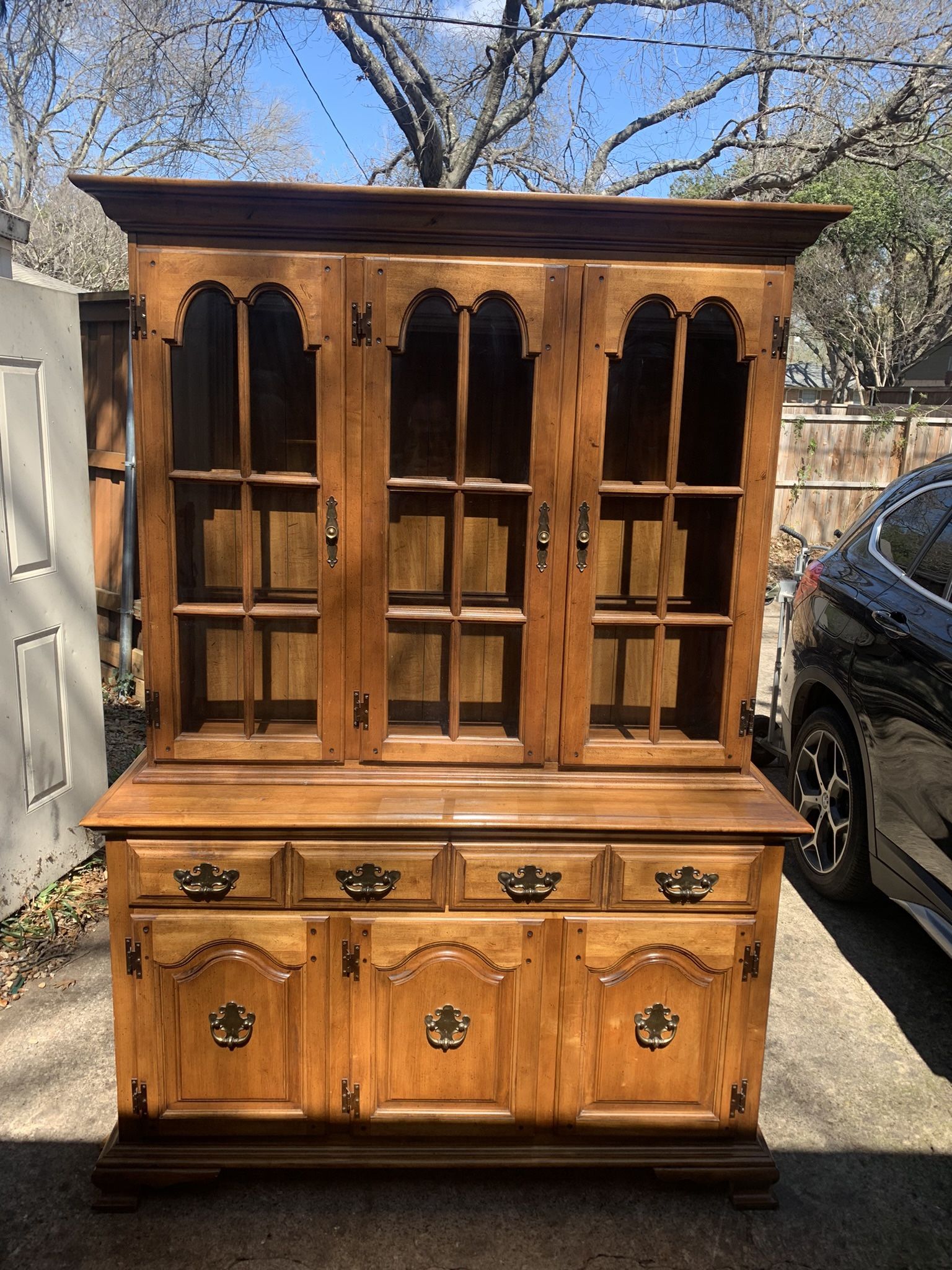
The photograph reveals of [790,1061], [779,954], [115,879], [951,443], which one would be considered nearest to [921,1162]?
[790,1061]

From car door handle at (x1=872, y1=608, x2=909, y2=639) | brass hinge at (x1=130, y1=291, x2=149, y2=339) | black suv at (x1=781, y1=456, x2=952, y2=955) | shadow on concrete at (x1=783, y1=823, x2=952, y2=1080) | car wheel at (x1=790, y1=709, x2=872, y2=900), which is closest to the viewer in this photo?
brass hinge at (x1=130, y1=291, x2=149, y2=339)

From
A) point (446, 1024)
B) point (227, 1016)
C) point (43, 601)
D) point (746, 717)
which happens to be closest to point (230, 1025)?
point (227, 1016)

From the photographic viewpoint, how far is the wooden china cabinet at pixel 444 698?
6.33ft

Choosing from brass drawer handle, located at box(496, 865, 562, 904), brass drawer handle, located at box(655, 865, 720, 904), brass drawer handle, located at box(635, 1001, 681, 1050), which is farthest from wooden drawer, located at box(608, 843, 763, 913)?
brass drawer handle, located at box(635, 1001, 681, 1050)

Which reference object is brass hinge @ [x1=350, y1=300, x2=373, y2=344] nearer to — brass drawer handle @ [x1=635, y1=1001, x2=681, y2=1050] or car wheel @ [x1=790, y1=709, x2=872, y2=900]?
brass drawer handle @ [x1=635, y1=1001, x2=681, y2=1050]

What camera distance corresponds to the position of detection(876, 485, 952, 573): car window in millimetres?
3064

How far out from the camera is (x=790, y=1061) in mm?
2641

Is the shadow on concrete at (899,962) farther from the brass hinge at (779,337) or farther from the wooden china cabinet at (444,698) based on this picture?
the brass hinge at (779,337)

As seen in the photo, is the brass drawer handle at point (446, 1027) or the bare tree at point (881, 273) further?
the bare tree at point (881, 273)

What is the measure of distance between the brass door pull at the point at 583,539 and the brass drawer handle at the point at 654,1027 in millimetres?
1017

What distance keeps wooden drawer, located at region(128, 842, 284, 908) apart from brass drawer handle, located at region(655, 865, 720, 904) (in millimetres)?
839

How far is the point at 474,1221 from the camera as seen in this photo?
6.70 feet

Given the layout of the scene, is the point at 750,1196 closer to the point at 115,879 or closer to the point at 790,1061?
the point at 790,1061

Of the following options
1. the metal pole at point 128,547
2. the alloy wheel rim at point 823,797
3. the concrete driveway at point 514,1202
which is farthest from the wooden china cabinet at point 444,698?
the metal pole at point 128,547
